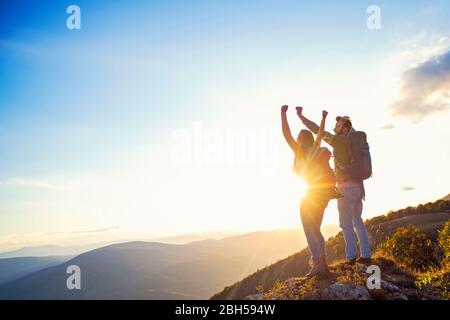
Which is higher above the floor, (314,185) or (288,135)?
(288,135)

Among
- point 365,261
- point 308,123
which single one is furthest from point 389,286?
point 308,123

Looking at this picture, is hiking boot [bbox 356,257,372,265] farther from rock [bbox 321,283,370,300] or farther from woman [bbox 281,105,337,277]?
rock [bbox 321,283,370,300]

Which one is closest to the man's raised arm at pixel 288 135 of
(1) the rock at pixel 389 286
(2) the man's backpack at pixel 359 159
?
(2) the man's backpack at pixel 359 159

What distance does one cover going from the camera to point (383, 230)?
116 ft

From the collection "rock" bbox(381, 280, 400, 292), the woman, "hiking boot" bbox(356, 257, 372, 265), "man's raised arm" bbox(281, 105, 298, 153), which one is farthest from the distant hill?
"man's raised arm" bbox(281, 105, 298, 153)

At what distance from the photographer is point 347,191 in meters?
8.58

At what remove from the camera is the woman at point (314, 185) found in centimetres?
755

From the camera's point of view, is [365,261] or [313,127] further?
[365,261]

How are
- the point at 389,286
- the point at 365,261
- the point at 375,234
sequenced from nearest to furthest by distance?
the point at 389,286 → the point at 365,261 → the point at 375,234

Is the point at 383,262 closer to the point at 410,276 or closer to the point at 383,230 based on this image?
the point at 410,276

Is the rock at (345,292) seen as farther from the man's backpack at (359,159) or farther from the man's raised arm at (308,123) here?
the man's raised arm at (308,123)

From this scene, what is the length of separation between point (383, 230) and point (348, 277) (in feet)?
102

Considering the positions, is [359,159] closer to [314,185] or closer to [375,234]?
[314,185]

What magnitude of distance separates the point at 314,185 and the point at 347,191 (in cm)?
145
